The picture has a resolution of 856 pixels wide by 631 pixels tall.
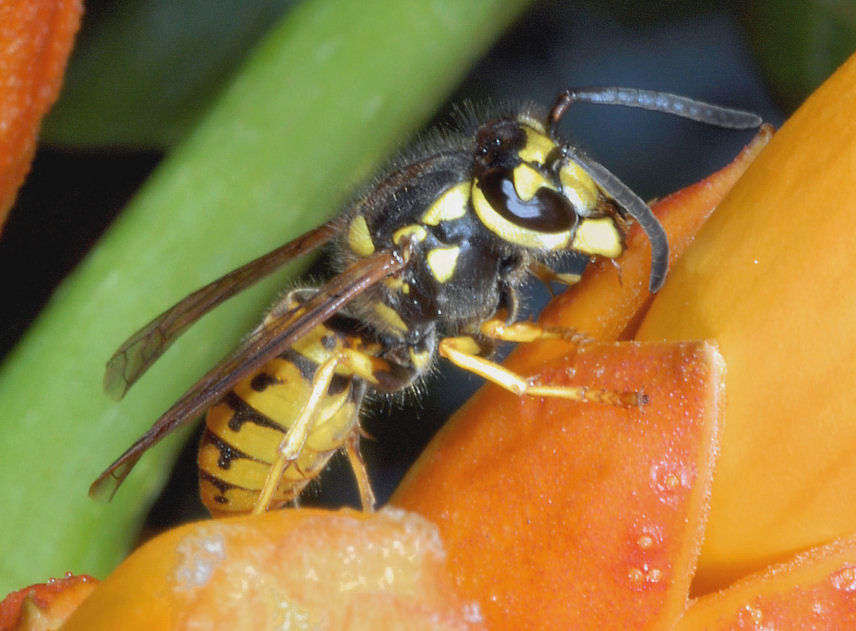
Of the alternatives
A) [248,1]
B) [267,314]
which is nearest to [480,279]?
[267,314]

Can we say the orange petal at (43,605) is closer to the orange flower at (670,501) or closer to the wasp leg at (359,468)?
the orange flower at (670,501)

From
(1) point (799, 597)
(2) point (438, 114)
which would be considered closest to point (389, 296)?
(2) point (438, 114)

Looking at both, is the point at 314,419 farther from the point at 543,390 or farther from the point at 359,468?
the point at 543,390

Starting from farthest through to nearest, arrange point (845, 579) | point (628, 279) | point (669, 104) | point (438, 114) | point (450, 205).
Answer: point (438, 114) → point (450, 205) → point (669, 104) → point (628, 279) → point (845, 579)

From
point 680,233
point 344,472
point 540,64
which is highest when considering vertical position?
point 680,233

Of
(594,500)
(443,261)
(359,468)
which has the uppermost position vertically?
(594,500)

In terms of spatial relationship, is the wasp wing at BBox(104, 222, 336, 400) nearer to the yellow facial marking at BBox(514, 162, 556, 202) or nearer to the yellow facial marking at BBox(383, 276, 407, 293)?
the yellow facial marking at BBox(383, 276, 407, 293)

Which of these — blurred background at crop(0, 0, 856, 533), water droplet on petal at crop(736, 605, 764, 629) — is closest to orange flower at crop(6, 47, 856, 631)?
water droplet on petal at crop(736, 605, 764, 629)

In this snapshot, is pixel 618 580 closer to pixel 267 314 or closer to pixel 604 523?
pixel 604 523
